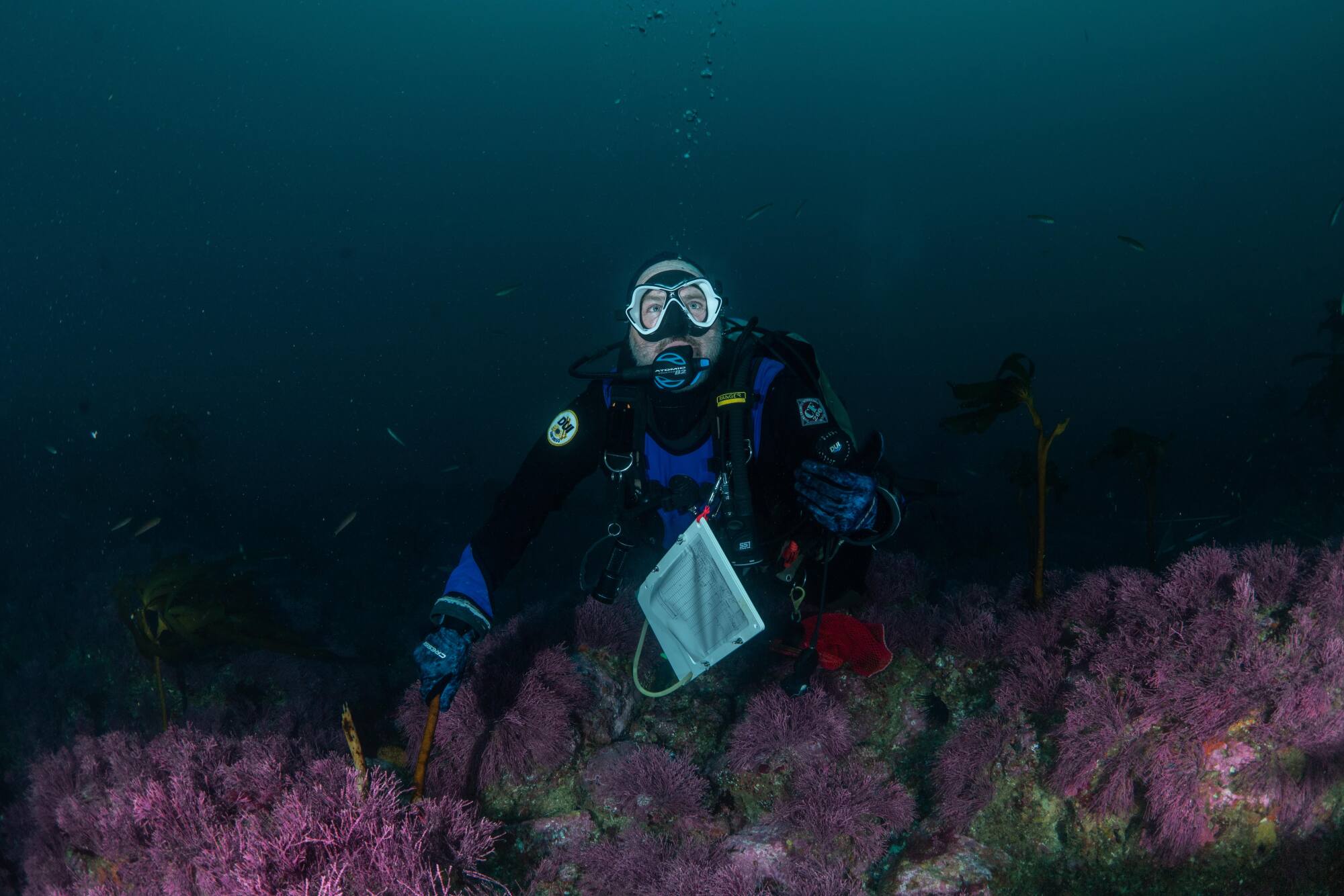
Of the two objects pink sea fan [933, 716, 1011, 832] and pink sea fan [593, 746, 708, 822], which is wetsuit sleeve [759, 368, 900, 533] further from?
pink sea fan [593, 746, 708, 822]

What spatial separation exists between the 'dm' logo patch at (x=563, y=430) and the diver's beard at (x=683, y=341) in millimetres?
515

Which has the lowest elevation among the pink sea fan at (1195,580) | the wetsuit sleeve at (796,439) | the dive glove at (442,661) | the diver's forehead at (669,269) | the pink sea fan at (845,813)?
the pink sea fan at (845,813)

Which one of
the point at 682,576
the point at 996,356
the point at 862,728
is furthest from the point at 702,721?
the point at 996,356

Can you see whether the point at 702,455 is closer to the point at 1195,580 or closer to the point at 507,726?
the point at 507,726

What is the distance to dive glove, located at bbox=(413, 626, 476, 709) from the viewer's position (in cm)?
261

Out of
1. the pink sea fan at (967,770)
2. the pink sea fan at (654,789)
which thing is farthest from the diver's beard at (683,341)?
the pink sea fan at (967,770)

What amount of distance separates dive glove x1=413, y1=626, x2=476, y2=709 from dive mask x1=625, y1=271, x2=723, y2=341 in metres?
1.90

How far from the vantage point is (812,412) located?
3.22 meters

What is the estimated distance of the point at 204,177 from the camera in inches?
4358

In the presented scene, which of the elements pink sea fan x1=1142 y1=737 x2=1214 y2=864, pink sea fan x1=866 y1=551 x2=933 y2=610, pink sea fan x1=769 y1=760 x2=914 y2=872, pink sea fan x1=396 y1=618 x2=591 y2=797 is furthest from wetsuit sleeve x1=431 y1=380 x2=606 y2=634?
pink sea fan x1=1142 y1=737 x2=1214 y2=864

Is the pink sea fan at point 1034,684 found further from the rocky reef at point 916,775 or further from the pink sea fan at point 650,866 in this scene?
the pink sea fan at point 650,866

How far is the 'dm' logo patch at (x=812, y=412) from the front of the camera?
3199 millimetres

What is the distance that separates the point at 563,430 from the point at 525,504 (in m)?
0.48

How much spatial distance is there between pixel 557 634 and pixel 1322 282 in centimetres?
10371
